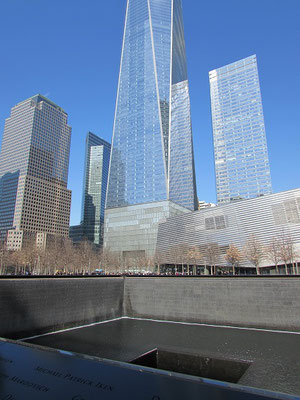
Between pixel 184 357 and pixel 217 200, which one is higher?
pixel 217 200

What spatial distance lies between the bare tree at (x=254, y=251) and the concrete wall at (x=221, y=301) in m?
49.3

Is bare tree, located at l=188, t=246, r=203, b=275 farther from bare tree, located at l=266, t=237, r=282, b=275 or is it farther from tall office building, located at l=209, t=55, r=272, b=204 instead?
tall office building, located at l=209, t=55, r=272, b=204

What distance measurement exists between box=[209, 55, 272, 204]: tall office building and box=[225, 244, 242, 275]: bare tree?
81670 mm

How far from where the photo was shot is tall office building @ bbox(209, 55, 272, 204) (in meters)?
159

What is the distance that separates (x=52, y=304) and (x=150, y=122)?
395 feet

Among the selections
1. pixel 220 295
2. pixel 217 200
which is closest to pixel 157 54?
pixel 217 200

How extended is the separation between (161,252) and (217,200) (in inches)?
2979

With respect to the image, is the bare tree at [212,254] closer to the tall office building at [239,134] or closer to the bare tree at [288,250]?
the bare tree at [288,250]

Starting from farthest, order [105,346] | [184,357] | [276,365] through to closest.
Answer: [105,346]
[184,357]
[276,365]

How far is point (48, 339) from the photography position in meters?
20.9

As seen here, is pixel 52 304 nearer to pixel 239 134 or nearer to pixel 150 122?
pixel 150 122

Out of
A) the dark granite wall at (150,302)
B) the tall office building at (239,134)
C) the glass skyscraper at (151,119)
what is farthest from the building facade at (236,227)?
the tall office building at (239,134)

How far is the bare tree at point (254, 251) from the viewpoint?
73.5m

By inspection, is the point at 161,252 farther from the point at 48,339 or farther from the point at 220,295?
the point at 48,339
